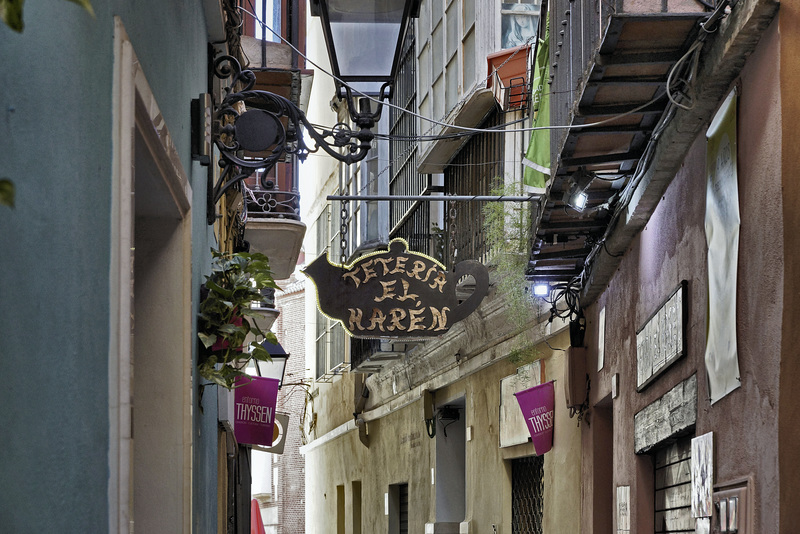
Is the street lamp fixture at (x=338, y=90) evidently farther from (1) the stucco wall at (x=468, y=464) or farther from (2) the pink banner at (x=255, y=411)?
(2) the pink banner at (x=255, y=411)

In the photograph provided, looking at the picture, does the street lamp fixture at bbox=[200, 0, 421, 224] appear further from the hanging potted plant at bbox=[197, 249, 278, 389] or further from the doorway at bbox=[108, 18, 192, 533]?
the doorway at bbox=[108, 18, 192, 533]

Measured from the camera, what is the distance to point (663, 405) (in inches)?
245

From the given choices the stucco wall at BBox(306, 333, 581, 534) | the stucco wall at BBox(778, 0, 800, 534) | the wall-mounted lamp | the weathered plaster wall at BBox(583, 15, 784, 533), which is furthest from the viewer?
the stucco wall at BBox(306, 333, 581, 534)

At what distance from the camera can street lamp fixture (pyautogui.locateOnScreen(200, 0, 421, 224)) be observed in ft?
17.7

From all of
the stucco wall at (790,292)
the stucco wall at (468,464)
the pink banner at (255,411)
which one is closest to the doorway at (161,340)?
the stucco wall at (790,292)

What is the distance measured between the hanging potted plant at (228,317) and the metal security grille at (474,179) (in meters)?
6.45

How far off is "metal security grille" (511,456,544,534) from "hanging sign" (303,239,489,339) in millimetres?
2812

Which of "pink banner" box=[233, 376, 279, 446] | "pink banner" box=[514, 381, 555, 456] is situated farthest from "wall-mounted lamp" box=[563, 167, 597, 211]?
"pink banner" box=[233, 376, 279, 446]

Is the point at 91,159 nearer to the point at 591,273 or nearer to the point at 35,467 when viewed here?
the point at 35,467

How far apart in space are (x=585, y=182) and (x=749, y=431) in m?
2.87

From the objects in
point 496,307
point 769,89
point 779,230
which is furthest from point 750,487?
point 496,307

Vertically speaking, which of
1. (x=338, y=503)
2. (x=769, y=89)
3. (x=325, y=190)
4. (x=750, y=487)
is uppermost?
(x=325, y=190)

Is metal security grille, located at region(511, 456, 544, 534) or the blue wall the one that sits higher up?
the blue wall

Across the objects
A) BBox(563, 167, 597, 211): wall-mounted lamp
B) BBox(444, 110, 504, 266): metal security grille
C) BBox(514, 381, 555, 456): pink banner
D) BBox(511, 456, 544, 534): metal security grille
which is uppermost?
BBox(444, 110, 504, 266): metal security grille
